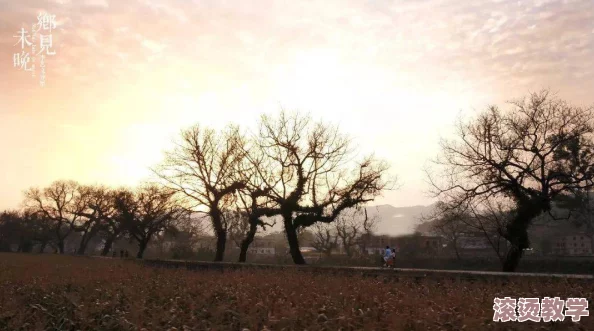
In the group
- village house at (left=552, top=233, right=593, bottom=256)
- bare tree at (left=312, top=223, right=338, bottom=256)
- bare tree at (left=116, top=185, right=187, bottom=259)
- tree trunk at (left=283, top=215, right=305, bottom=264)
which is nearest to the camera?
tree trunk at (left=283, top=215, right=305, bottom=264)

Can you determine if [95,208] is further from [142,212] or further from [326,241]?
[326,241]

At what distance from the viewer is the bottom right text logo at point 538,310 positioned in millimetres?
9398

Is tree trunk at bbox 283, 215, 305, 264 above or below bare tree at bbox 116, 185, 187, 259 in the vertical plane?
below

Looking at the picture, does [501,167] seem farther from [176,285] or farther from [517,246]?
[176,285]

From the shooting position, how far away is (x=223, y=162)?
135 ft

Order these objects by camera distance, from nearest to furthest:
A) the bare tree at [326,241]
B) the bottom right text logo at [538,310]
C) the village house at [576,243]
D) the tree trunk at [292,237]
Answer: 1. the bottom right text logo at [538,310]
2. the tree trunk at [292,237]
3. the bare tree at [326,241]
4. the village house at [576,243]

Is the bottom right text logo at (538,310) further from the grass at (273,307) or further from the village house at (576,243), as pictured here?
the village house at (576,243)

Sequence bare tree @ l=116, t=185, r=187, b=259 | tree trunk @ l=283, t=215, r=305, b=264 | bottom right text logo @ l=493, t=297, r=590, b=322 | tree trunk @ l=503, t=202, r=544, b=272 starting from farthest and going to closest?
bare tree @ l=116, t=185, r=187, b=259 → tree trunk @ l=283, t=215, r=305, b=264 → tree trunk @ l=503, t=202, r=544, b=272 → bottom right text logo @ l=493, t=297, r=590, b=322

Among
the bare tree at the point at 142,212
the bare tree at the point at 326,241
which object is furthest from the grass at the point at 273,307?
the bare tree at the point at 326,241

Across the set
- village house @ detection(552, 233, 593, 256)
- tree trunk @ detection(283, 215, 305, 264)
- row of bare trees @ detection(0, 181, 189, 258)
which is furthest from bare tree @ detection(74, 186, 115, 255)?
village house @ detection(552, 233, 593, 256)

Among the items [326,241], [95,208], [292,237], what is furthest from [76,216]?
[292,237]

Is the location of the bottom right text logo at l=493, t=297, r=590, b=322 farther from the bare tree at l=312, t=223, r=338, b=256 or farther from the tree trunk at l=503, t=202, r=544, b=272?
the bare tree at l=312, t=223, r=338, b=256

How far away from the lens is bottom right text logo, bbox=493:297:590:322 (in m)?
9.40

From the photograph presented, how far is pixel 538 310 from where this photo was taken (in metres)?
9.89
